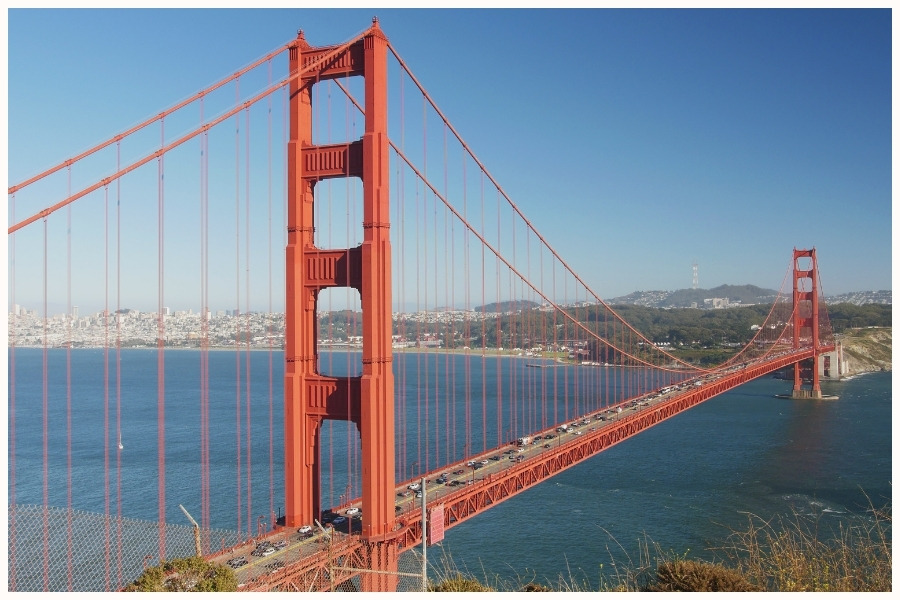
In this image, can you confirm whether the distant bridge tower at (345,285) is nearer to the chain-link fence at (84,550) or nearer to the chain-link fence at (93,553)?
the chain-link fence at (93,553)

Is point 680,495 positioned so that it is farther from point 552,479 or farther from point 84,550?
point 84,550

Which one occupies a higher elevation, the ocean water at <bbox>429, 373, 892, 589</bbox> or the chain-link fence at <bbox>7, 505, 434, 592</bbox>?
the chain-link fence at <bbox>7, 505, 434, 592</bbox>

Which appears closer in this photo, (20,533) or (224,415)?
(20,533)

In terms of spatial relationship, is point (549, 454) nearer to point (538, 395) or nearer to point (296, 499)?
point (296, 499)

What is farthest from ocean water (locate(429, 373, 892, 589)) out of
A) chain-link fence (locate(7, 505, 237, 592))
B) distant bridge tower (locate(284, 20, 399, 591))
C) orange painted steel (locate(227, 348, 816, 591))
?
chain-link fence (locate(7, 505, 237, 592))

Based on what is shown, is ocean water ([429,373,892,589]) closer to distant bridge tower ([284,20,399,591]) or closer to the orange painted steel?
the orange painted steel
